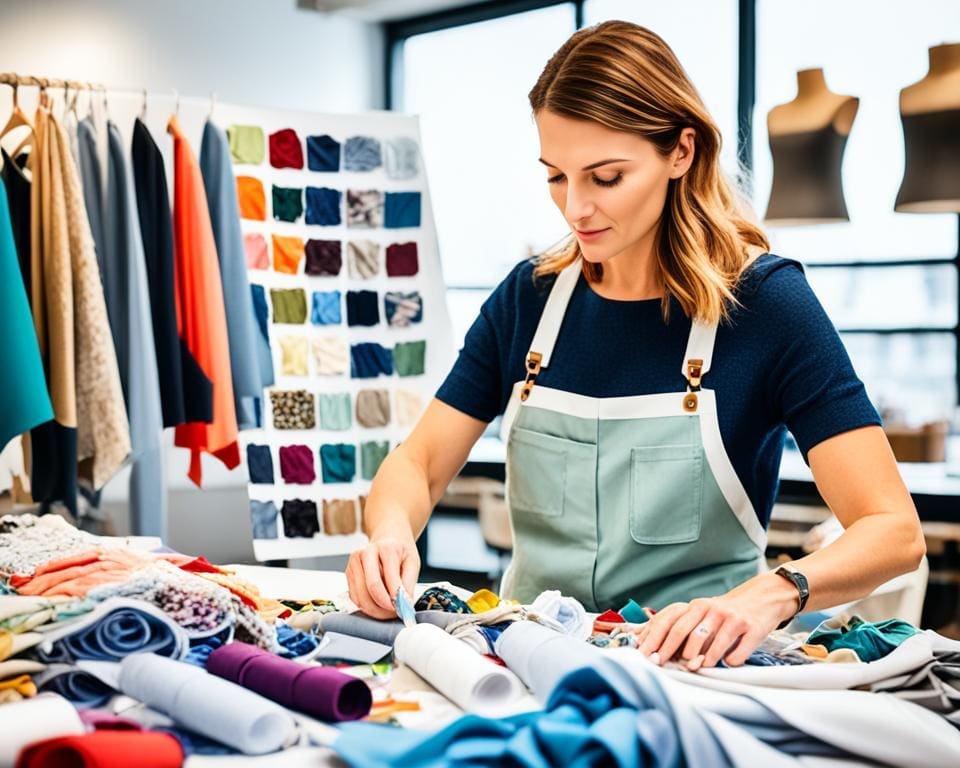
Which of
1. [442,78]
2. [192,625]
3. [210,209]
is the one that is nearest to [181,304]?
[210,209]

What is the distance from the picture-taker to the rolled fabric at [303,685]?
0.93 m

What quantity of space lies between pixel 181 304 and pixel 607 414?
196 cm

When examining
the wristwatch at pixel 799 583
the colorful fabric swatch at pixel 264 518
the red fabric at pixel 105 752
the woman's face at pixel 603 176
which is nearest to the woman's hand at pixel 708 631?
the wristwatch at pixel 799 583

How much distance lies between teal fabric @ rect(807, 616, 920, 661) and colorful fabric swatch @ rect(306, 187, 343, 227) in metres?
2.88

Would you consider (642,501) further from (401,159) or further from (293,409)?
(401,159)

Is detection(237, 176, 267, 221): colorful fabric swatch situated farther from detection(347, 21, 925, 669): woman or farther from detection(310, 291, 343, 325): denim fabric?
detection(347, 21, 925, 669): woman

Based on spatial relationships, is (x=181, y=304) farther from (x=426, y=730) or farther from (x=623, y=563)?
(x=426, y=730)

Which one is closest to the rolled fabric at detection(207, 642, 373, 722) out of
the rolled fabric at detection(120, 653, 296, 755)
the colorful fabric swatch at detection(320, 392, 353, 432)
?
the rolled fabric at detection(120, 653, 296, 755)

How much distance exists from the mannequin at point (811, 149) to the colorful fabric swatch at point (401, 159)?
128cm

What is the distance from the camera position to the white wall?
4.25m

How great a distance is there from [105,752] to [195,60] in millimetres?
4548

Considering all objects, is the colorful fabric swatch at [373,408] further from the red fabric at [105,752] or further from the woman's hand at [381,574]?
the red fabric at [105,752]

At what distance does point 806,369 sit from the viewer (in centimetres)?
151

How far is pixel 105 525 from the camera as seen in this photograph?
3.50 metres
